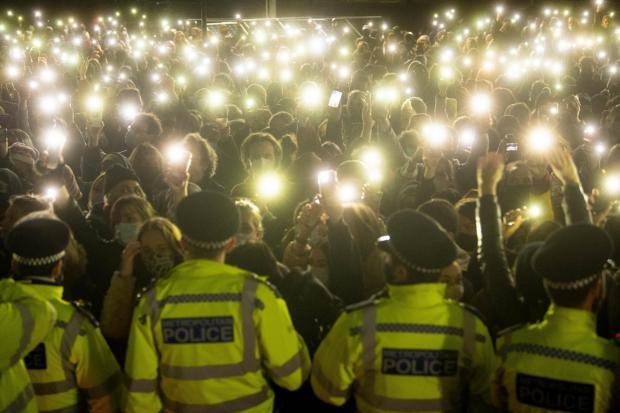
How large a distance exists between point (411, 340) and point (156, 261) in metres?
1.88

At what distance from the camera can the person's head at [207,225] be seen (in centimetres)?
317

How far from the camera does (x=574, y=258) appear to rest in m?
2.81

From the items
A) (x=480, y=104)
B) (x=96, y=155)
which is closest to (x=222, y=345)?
(x=96, y=155)

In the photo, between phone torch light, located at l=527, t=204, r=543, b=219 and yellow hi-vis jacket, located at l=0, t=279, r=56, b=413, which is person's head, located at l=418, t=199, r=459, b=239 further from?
yellow hi-vis jacket, located at l=0, t=279, r=56, b=413

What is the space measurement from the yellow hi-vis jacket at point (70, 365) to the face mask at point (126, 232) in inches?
66.9

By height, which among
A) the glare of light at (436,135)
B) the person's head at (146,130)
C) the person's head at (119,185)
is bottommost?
the person's head at (119,185)

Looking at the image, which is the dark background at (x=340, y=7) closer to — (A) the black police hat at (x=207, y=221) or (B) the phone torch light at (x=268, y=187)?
(B) the phone torch light at (x=268, y=187)

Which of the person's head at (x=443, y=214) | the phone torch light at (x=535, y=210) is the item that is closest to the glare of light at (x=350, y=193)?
the person's head at (x=443, y=214)

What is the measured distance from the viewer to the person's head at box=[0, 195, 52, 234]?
15.7 ft

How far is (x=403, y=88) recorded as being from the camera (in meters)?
12.4

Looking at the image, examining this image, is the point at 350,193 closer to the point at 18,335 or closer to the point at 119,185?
the point at 119,185

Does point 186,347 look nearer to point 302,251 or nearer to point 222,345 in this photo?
point 222,345

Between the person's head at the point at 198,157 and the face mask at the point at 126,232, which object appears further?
the person's head at the point at 198,157

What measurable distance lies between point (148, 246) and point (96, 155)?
4451mm
